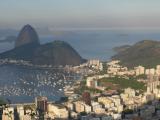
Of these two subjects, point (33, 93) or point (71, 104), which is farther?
point (33, 93)

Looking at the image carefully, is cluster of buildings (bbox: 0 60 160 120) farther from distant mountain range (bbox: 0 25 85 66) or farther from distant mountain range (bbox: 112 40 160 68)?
distant mountain range (bbox: 0 25 85 66)

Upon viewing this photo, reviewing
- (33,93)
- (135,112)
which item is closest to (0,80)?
(33,93)

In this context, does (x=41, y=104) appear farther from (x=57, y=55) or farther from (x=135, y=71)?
(x=57, y=55)

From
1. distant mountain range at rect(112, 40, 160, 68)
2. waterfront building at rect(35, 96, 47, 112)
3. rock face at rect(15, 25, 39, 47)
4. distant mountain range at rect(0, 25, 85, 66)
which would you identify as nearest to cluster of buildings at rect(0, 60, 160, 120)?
waterfront building at rect(35, 96, 47, 112)

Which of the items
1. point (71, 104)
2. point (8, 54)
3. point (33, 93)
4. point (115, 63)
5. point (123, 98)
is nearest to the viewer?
point (71, 104)

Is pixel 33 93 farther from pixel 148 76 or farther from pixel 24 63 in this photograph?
pixel 24 63

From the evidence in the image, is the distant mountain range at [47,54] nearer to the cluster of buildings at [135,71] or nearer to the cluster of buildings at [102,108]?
the cluster of buildings at [135,71]

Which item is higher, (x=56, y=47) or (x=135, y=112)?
(x=56, y=47)

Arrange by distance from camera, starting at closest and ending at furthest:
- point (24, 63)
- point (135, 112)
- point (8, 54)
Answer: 1. point (135, 112)
2. point (24, 63)
3. point (8, 54)
